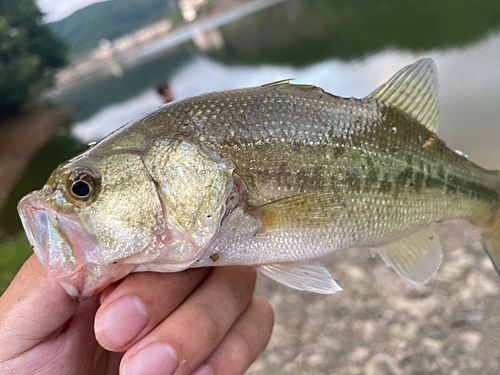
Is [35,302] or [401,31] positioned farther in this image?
[401,31]

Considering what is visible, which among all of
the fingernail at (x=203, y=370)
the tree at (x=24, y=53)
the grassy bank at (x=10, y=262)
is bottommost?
the grassy bank at (x=10, y=262)

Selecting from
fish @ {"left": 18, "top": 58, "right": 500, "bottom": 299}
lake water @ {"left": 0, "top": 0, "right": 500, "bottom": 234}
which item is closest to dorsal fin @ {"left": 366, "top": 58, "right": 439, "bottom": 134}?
fish @ {"left": 18, "top": 58, "right": 500, "bottom": 299}

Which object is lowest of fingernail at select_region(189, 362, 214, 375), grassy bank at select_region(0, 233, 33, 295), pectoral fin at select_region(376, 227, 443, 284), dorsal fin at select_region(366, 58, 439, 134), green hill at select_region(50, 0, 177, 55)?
grassy bank at select_region(0, 233, 33, 295)

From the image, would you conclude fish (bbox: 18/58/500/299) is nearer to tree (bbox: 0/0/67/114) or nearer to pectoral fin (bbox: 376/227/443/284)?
pectoral fin (bbox: 376/227/443/284)

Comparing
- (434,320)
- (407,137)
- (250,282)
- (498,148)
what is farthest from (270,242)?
(498,148)

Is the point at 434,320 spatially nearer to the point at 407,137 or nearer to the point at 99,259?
the point at 407,137

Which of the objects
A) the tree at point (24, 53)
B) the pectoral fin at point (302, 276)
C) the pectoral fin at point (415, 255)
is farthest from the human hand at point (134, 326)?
the tree at point (24, 53)

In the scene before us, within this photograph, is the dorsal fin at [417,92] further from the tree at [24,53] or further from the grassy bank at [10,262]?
the tree at [24,53]
